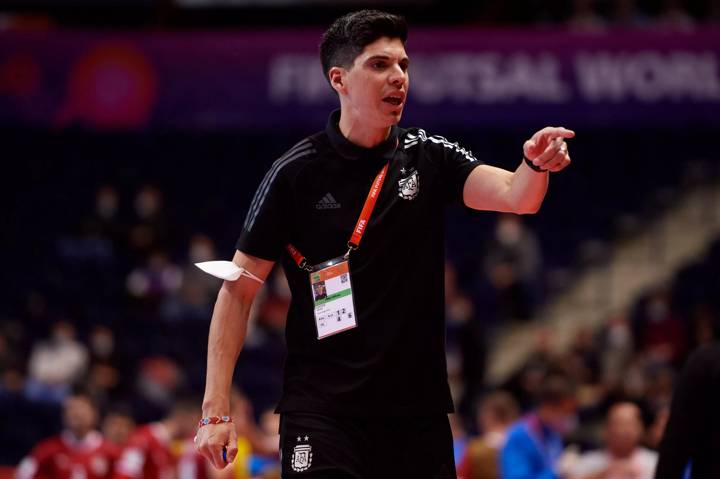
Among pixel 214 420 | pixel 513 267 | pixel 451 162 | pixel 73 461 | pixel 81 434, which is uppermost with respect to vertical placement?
pixel 513 267

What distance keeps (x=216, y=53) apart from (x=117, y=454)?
24.7 ft

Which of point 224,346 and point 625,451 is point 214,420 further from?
point 625,451

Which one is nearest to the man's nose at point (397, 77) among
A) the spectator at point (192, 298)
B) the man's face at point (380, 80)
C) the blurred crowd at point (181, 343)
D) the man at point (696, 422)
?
the man's face at point (380, 80)

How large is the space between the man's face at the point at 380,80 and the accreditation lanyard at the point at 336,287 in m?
0.22

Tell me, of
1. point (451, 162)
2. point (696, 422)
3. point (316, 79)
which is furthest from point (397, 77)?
point (316, 79)

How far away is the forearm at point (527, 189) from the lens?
144 inches

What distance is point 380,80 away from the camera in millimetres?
3898

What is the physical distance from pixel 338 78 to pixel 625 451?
4.57m

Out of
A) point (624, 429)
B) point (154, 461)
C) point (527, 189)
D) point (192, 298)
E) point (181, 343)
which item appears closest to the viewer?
point (527, 189)

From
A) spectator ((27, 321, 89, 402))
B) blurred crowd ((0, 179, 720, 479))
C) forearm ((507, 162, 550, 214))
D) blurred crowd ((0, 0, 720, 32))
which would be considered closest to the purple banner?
blurred crowd ((0, 0, 720, 32))

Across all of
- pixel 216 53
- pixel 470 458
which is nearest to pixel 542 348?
pixel 470 458

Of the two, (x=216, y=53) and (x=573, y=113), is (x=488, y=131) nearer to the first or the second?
(x=573, y=113)

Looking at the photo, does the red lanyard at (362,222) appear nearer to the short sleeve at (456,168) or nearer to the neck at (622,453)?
the short sleeve at (456,168)

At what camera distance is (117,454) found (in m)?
9.05
